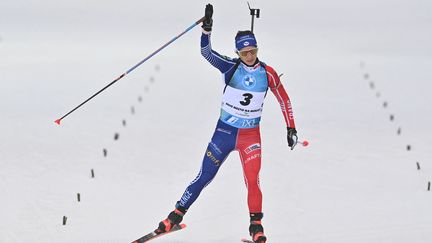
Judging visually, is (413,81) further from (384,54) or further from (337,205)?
(337,205)

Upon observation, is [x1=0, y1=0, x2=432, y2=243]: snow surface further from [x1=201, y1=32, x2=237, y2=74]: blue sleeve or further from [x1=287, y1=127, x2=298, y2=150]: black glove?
[x1=201, y1=32, x2=237, y2=74]: blue sleeve

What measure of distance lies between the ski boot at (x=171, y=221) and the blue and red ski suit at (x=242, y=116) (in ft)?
0.55

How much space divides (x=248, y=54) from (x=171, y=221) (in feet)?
6.50

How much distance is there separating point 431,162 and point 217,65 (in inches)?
205

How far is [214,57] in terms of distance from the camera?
7.38 metres

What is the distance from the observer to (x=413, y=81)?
19.2 metres

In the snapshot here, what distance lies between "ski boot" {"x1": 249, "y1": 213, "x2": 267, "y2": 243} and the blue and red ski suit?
0.06 m

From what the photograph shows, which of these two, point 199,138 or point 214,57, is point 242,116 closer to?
point 214,57

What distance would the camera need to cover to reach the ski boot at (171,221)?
7727 mm

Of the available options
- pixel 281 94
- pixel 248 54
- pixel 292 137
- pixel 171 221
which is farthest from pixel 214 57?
pixel 171 221

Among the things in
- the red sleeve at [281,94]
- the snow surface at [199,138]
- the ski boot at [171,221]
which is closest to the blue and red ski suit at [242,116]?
the red sleeve at [281,94]

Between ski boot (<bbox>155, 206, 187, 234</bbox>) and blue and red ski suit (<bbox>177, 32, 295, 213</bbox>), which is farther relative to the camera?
ski boot (<bbox>155, 206, 187, 234</bbox>)

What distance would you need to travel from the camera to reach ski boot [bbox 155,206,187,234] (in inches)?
304

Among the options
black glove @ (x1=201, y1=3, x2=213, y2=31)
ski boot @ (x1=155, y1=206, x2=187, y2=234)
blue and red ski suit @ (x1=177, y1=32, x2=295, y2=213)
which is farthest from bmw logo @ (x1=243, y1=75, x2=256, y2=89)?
ski boot @ (x1=155, y1=206, x2=187, y2=234)
